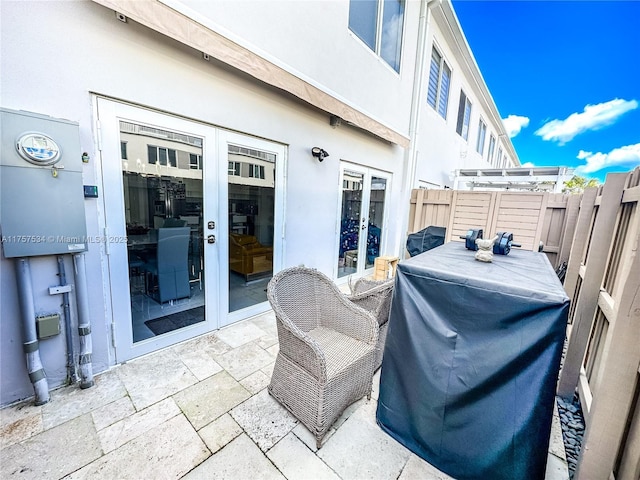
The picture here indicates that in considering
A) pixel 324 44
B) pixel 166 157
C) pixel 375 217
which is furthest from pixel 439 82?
pixel 166 157

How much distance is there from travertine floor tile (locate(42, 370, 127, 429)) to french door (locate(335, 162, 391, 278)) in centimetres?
334

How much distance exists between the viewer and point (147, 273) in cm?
243

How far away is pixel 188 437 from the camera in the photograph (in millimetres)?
1559

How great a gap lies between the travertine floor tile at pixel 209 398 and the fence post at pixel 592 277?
2649 mm

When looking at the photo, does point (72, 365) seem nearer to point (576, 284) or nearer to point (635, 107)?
point (576, 284)

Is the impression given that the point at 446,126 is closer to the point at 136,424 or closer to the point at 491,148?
the point at 491,148

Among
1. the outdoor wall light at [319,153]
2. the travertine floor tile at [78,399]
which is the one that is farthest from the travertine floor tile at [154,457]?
the outdoor wall light at [319,153]

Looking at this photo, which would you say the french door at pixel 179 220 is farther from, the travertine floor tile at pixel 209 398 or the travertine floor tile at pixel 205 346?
the travertine floor tile at pixel 209 398

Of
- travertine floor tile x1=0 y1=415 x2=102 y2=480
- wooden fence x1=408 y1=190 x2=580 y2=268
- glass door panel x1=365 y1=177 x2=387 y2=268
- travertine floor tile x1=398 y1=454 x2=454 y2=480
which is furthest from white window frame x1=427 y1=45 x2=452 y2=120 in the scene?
travertine floor tile x1=0 y1=415 x2=102 y2=480

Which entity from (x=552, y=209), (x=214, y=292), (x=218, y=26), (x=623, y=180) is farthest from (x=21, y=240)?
(x=552, y=209)

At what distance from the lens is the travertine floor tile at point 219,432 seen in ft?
4.98

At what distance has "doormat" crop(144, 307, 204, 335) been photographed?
2479 millimetres

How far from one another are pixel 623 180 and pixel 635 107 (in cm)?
1212

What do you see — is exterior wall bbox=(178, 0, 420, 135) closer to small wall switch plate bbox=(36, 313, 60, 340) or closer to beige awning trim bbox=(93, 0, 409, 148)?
beige awning trim bbox=(93, 0, 409, 148)
